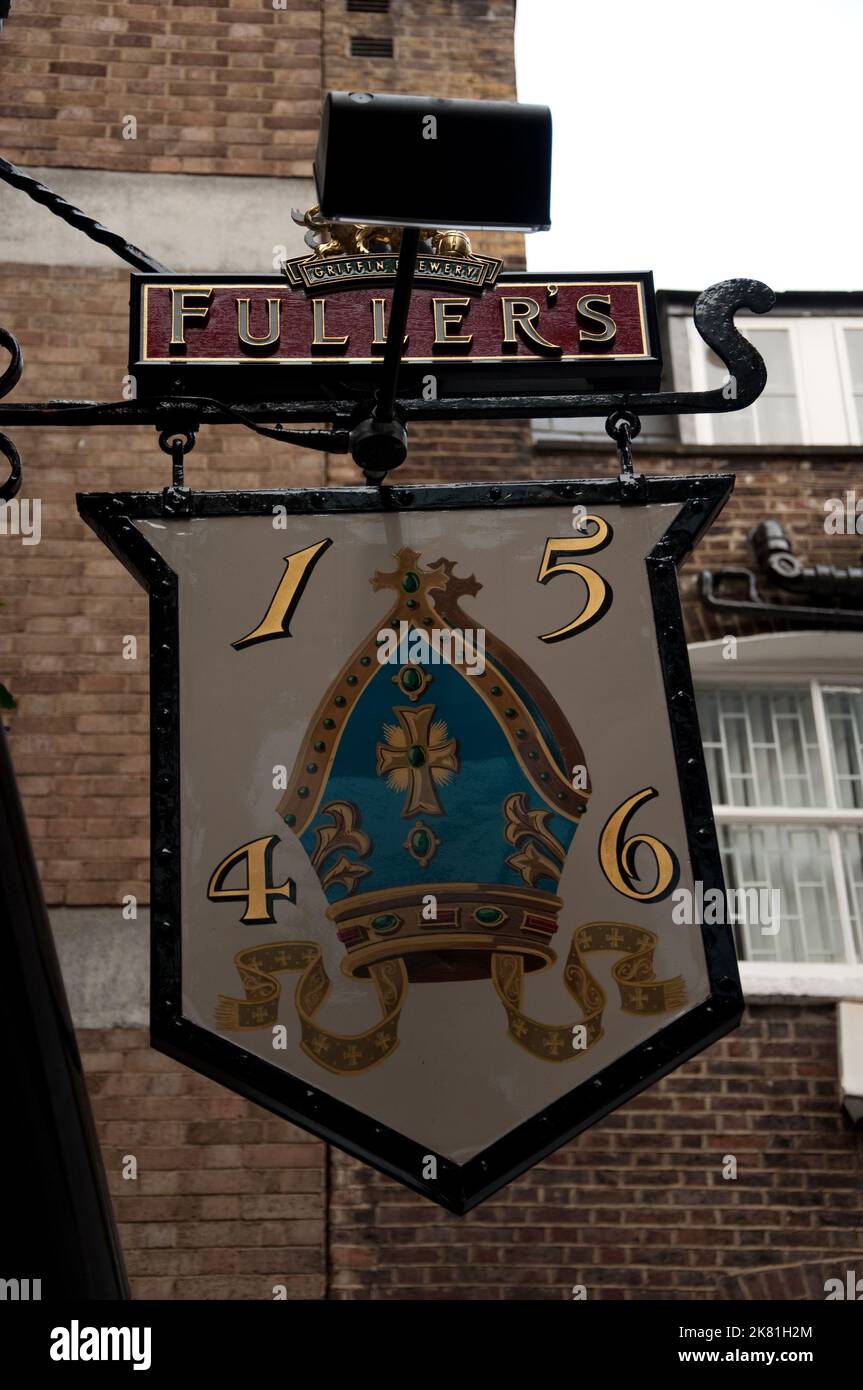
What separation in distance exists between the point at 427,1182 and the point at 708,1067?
3651 millimetres

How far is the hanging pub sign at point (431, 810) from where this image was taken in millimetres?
3426

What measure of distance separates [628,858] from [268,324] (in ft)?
5.76

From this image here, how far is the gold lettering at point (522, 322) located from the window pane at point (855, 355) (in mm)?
5311

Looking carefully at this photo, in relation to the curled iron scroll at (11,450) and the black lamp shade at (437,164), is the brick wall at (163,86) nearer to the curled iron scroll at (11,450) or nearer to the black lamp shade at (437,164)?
the curled iron scroll at (11,450)

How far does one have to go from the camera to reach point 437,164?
132 inches

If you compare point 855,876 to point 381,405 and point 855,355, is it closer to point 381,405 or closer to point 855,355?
point 855,355

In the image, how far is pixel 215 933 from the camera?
3.52 meters

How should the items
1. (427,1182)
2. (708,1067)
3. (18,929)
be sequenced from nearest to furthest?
(18,929) → (427,1182) → (708,1067)

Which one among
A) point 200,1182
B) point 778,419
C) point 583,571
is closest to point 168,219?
point 778,419

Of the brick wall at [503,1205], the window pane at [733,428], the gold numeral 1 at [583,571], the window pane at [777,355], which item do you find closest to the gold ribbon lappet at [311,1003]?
the gold numeral 1 at [583,571]

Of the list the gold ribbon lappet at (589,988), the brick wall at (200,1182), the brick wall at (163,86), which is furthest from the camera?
the brick wall at (163,86)
